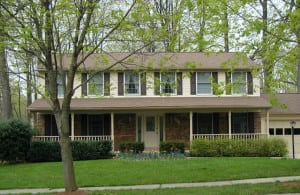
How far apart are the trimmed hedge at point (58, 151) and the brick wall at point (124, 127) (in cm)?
308

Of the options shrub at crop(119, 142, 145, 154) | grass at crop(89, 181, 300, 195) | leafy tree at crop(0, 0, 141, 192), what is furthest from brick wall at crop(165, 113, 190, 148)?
leafy tree at crop(0, 0, 141, 192)

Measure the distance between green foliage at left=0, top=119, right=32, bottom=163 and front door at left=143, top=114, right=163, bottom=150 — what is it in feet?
23.0

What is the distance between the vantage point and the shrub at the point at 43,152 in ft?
70.2

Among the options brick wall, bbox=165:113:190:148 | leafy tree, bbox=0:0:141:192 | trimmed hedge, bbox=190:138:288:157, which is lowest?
trimmed hedge, bbox=190:138:288:157

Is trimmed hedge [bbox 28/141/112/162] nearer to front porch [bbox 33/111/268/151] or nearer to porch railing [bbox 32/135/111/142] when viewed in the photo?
porch railing [bbox 32/135/111/142]

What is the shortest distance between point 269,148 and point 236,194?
1218cm

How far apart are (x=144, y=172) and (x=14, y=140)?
326 inches

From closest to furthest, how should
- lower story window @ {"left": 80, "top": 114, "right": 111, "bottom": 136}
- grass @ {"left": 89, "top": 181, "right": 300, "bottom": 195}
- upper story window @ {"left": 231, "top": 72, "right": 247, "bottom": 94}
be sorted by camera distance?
grass @ {"left": 89, "top": 181, "right": 300, "bottom": 195} → upper story window @ {"left": 231, "top": 72, "right": 247, "bottom": 94} → lower story window @ {"left": 80, "top": 114, "right": 111, "bottom": 136}

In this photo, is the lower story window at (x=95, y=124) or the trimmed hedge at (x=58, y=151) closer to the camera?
the trimmed hedge at (x=58, y=151)

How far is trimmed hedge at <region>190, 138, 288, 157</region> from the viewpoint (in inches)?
871

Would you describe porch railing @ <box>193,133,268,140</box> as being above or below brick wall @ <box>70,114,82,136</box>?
below

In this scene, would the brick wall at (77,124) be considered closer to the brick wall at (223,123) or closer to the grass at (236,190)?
the brick wall at (223,123)

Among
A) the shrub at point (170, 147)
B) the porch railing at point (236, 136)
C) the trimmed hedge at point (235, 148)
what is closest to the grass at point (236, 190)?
the shrub at point (170, 147)

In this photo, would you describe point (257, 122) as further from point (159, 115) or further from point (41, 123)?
point (41, 123)
